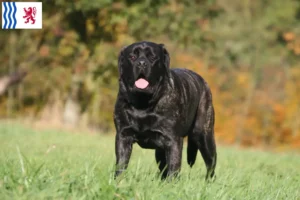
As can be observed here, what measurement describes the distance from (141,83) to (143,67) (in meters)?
0.19

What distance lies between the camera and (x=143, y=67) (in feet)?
21.7

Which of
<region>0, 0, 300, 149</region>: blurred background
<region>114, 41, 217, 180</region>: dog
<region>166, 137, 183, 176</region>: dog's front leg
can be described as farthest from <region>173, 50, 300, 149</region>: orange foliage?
<region>166, 137, 183, 176</region>: dog's front leg

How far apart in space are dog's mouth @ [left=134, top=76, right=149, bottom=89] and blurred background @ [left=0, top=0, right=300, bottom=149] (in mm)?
15011

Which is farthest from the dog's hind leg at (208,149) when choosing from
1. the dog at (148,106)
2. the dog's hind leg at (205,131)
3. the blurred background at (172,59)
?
the blurred background at (172,59)

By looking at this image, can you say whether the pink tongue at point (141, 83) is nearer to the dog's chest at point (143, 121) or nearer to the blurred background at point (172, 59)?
the dog's chest at point (143, 121)

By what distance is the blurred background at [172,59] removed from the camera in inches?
1006

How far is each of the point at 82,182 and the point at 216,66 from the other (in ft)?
148

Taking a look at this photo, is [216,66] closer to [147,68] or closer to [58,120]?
[58,120]

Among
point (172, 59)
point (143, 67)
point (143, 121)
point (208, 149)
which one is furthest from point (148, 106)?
point (172, 59)

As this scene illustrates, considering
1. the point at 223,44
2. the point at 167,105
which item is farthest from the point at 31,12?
the point at 223,44

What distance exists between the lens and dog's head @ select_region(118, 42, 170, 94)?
6.66 m

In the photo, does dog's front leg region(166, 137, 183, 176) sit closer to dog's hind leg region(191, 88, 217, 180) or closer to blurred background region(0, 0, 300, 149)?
dog's hind leg region(191, 88, 217, 180)

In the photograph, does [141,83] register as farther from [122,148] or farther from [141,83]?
[122,148]

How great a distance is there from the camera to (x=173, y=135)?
6.82 m
